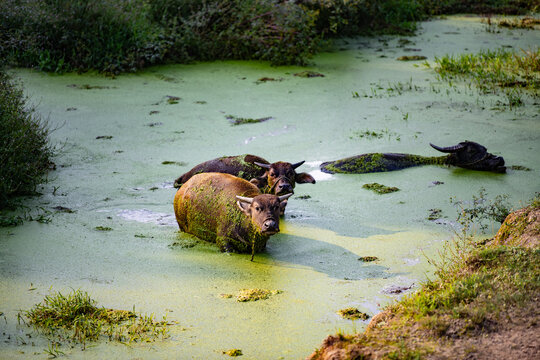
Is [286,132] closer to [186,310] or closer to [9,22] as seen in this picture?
[186,310]

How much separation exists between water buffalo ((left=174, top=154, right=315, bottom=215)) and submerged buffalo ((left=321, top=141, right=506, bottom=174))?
34.5 inches

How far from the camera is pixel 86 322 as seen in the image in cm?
370

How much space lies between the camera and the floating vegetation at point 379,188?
6.31m

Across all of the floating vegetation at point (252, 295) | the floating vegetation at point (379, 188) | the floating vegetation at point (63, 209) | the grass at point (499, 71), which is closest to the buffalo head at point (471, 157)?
the floating vegetation at point (379, 188)

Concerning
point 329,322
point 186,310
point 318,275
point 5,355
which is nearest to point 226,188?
point 318,275

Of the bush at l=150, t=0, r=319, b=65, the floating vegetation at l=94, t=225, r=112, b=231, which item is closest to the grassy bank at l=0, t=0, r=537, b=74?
the bush at l=150, t=0, r=319, b=65

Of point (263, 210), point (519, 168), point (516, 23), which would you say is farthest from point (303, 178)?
point (516, 23)

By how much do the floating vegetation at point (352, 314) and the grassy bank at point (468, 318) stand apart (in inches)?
9.6

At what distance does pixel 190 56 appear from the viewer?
11.4m

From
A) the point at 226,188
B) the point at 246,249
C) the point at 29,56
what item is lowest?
the point at 246,249

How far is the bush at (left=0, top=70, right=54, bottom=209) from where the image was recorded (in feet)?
19.6

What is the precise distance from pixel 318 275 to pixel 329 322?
798mm

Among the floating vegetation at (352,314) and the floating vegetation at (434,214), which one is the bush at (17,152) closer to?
the floating vegetation at (352,314)

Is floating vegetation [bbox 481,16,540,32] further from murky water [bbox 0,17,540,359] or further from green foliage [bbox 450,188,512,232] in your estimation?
green foliage [bbox 450,188,512,232]
